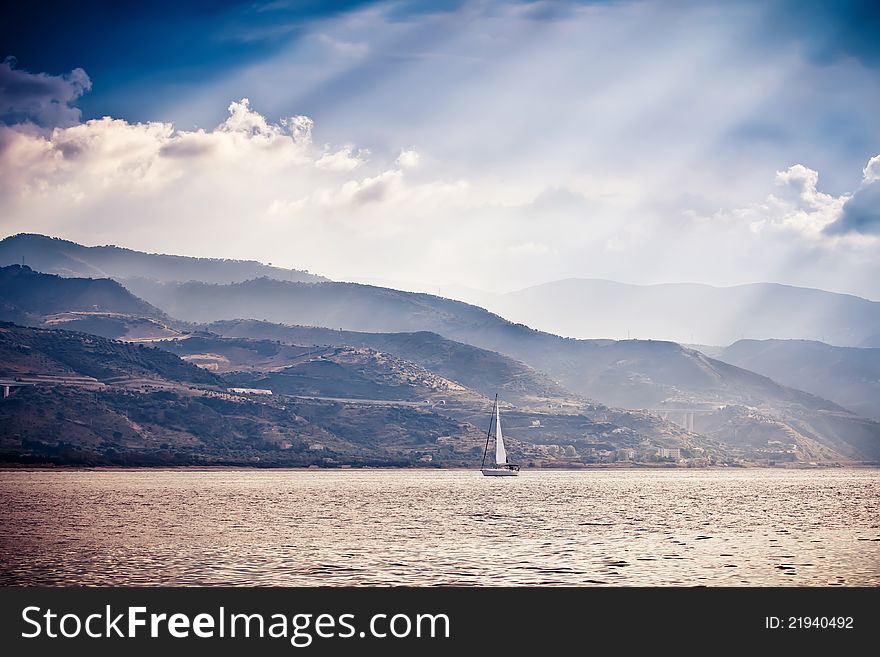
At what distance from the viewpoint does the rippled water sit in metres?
79.1

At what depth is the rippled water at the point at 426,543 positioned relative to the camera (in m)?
79.1

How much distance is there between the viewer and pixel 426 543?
104 metres
